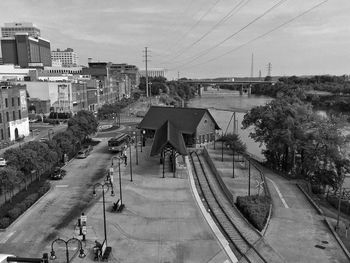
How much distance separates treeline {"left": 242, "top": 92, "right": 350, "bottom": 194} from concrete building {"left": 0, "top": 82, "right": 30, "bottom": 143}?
38.6 metres

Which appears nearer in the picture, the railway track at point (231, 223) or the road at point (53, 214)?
the railway track at point (231, 223)

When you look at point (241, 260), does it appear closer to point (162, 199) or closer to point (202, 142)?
point (162, 199)

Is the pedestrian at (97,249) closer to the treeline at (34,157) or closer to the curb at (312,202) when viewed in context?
the treeline at (34,157)

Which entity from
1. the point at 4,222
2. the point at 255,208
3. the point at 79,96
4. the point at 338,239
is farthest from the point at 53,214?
the point at 79,96

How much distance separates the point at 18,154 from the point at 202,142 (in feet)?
96.1

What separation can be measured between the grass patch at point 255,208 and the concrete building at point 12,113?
41545mm

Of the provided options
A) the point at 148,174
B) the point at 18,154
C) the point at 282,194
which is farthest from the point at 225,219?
the point at 18,154

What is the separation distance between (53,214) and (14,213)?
2.74m

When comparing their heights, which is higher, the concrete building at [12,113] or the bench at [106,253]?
the concrete building at [12,113]

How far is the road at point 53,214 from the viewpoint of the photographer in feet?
71.6

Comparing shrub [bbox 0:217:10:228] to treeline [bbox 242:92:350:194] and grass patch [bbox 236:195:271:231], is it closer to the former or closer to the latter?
grass patch [bbox 236:195:271:231]

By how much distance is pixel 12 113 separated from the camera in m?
58.1

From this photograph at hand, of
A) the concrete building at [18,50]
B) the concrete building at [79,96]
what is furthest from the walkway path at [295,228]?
the concrete building at [18,50]

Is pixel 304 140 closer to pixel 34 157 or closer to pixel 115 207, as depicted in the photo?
pixel 115 207
